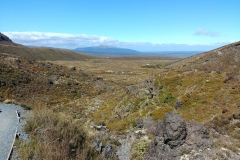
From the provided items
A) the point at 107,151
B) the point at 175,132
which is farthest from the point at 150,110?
the point at 107,151

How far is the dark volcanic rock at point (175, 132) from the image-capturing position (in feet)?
40.1

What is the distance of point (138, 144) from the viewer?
14.0 metres

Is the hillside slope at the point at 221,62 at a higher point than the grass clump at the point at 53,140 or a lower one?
higher

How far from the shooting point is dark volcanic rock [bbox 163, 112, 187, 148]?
1221 cm

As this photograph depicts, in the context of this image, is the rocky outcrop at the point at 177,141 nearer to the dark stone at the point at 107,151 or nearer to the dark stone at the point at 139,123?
the dark stone at the point at 107,151

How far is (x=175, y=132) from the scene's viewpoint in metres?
12.4

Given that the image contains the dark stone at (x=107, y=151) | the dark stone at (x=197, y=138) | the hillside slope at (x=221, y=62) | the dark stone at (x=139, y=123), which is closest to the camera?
the dark stone at (x=197, y=138)

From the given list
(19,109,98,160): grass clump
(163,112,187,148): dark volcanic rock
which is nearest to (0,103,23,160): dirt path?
(19,109,98,160): grass clump

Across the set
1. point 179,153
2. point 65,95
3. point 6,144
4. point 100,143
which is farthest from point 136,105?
point 65,95

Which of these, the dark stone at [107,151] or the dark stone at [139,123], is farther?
the dark stone at [139,123]

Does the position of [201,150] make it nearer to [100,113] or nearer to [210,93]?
[210,93]

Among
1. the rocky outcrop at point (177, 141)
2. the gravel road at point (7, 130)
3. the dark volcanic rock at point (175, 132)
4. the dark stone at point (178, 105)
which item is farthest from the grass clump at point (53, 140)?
the dark stone at point (178, 105)

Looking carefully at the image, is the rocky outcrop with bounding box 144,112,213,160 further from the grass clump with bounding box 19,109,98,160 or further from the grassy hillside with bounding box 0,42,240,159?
the grass clump with bounding box 19,109,98,160

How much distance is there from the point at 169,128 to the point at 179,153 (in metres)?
1.62
